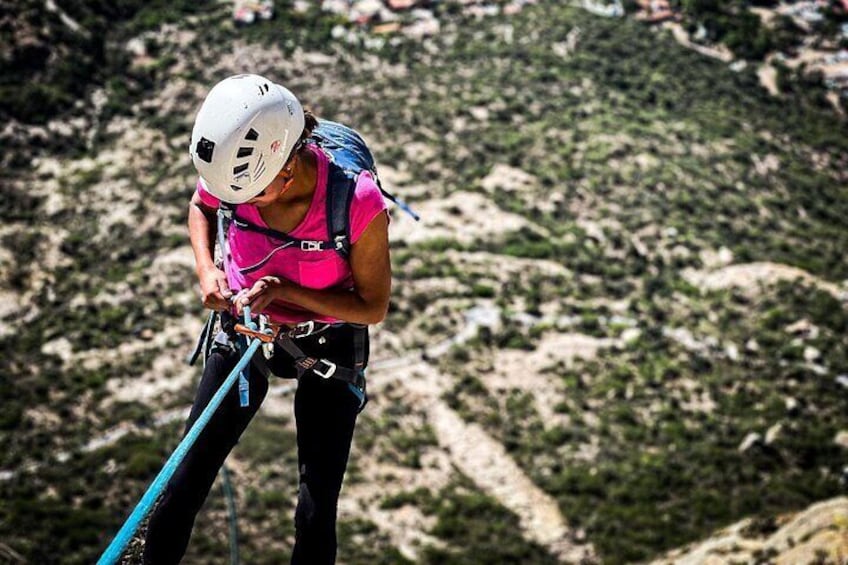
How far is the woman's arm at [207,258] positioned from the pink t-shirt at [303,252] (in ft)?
0.29

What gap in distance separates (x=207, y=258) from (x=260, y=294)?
634mm

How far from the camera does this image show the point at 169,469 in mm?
3631

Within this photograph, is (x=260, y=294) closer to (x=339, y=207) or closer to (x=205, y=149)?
(x=339, y=207)

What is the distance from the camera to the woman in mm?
4004

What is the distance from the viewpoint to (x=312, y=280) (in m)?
4.47

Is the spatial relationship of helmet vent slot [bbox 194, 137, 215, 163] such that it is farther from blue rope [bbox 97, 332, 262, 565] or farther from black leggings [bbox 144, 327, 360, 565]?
black leggings [bbox 144, 327, 360, 565]

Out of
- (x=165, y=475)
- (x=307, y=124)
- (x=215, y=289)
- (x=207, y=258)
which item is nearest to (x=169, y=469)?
(x=165, y=475)

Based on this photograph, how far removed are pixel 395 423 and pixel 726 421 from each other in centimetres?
758

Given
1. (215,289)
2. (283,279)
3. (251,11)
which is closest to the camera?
(283,279)

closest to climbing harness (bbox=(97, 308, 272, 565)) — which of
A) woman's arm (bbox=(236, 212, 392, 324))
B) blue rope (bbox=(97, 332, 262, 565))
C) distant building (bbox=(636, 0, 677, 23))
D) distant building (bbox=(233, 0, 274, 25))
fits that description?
blue rope (bbox=(97, 332, 262, 565))

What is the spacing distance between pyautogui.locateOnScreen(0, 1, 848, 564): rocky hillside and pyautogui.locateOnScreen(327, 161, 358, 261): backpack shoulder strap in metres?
1.79

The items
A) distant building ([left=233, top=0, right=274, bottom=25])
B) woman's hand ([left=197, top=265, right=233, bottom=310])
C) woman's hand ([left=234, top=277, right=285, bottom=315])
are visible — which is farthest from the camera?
distant building ([left=233, top=0, right=274, bottom=25])

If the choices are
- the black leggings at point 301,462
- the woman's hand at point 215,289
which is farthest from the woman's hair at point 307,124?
the black leggings at point 301,462

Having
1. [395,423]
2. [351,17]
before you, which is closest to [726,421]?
[395,423]
